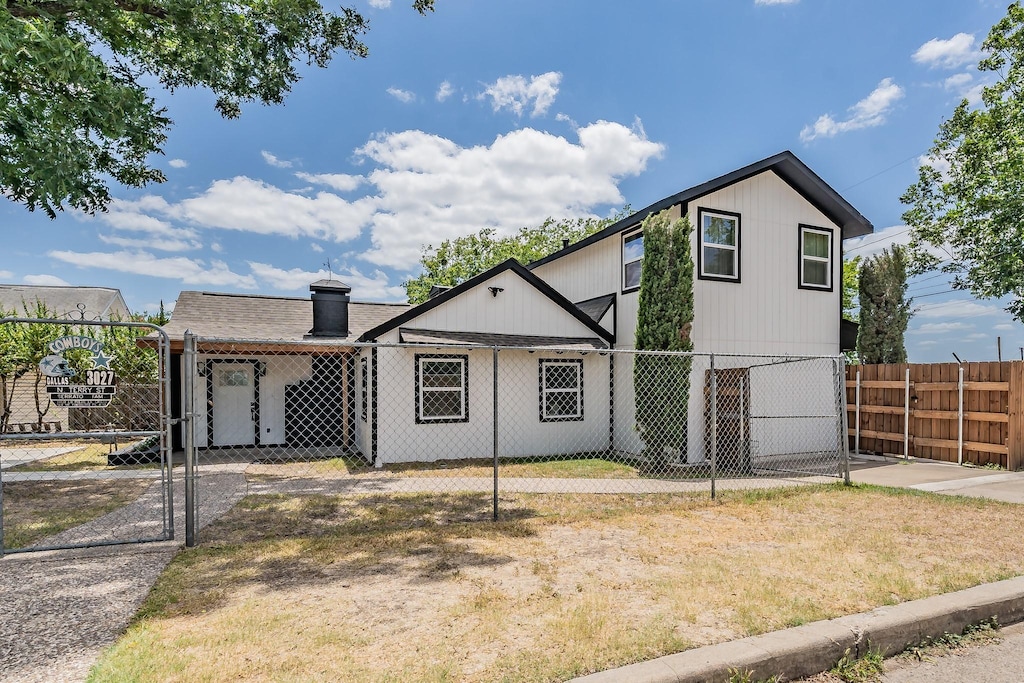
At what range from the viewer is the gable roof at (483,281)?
10.7 m

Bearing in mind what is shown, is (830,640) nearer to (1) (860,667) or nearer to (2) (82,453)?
(1) (860,667)

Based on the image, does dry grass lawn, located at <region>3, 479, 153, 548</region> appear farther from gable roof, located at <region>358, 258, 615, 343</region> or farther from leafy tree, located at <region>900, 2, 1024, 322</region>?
leafy tree, located at <region>900, 2, 1024, 322</region>

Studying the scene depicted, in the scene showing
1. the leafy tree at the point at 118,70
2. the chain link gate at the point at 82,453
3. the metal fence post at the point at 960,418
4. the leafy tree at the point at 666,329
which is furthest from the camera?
the metal fence post at the point at 960,418

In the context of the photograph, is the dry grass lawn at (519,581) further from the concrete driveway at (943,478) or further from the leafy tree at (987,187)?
the leafy tree at (987,187)

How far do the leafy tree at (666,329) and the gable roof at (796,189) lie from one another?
916mm

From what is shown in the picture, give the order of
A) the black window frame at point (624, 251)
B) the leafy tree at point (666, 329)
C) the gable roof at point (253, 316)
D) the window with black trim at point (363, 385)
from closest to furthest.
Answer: the leafy tree at point (666, 329), the window with black trim at point (363, 385), the black window frame at point (624, 251), the gable roof at point (253, 316)

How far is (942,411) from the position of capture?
34.4 ft

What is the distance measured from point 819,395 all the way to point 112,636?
1297 cm

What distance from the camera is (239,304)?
47.7ft

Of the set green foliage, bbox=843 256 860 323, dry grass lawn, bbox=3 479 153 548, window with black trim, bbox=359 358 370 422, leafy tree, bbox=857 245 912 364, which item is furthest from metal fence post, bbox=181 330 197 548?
green foliage, bbox=843 256 860 323

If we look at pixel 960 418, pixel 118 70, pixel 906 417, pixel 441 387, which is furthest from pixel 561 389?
pixel 118 70

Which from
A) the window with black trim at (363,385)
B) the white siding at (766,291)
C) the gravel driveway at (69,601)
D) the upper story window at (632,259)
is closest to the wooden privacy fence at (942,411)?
the white siding at (766,291)

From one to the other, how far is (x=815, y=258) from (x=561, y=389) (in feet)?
21.8

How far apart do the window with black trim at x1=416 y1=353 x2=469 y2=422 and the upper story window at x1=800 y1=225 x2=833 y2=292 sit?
7977mm
